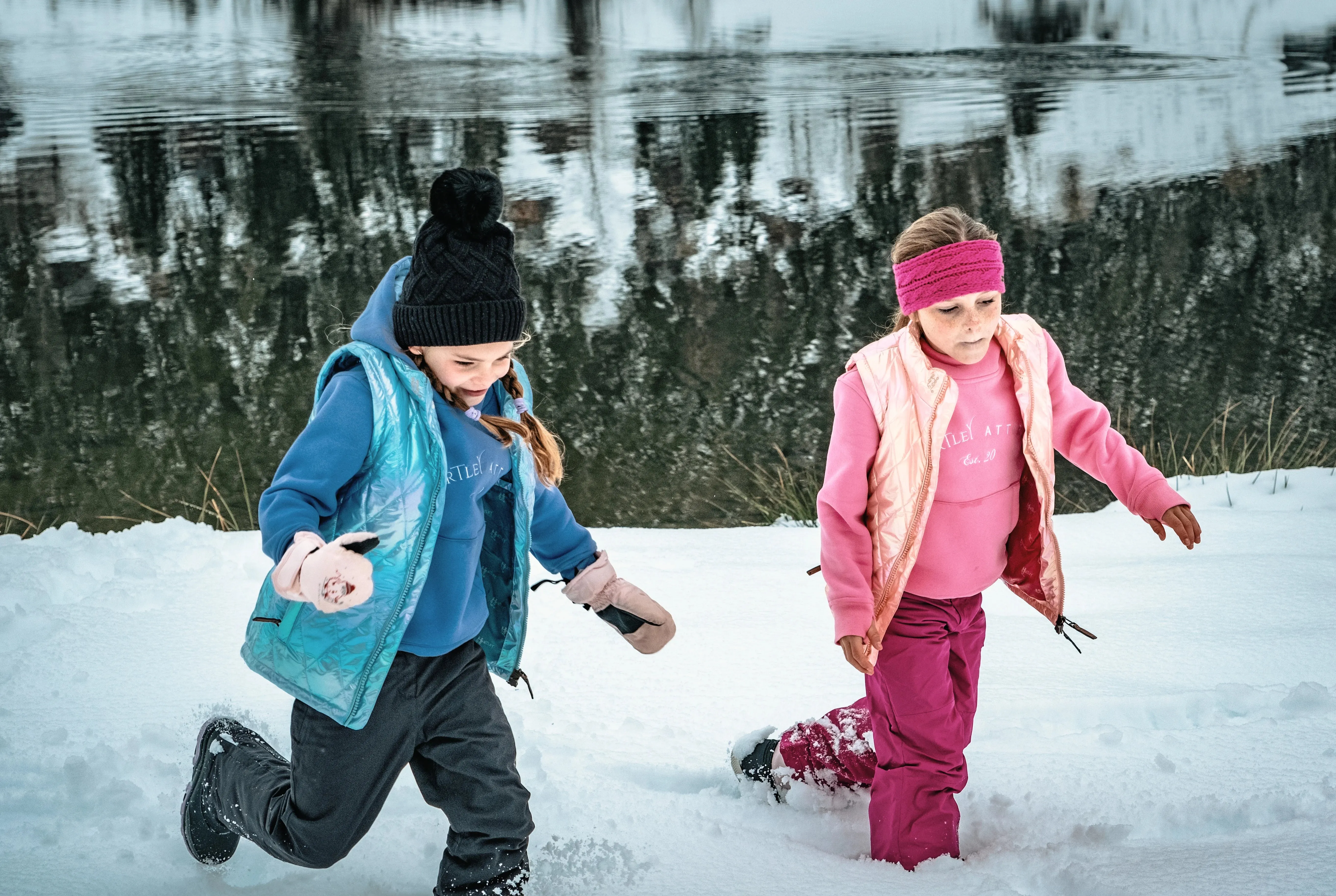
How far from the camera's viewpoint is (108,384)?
23.7 ft

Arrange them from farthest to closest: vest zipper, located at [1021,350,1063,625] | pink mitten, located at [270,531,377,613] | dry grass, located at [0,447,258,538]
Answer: dry grass, located at [0,447,258,538], vest zipper, located at [1021,350,1063,625], pink mitten, located at [270,531,377,613]

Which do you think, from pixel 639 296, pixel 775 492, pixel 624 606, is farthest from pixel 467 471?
pixel 639 296

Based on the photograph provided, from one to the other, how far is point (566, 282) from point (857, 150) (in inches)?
180

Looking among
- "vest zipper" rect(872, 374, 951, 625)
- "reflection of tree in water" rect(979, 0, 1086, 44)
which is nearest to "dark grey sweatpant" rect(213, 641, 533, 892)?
"vest zipper" rect(872, 374, 951, 625)

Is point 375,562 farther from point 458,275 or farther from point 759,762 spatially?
point 759,762

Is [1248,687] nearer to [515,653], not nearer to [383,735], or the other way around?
[515,653]

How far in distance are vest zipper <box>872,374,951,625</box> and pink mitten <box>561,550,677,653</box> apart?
34 centimetres

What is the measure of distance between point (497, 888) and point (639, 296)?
7.16 m

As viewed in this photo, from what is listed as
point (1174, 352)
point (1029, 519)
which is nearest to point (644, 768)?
point (1029, 519)

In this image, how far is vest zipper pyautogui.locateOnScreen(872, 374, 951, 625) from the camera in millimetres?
1677

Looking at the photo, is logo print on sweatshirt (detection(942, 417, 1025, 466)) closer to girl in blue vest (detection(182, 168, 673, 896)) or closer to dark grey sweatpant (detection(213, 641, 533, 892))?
girl in blue vest (detection(182, 168, 673, 896))

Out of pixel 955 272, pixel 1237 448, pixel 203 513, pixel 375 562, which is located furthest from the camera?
pixel 1237 448

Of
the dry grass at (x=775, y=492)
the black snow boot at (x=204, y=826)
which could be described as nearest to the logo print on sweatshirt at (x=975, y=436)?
the black snow boot at (x=204, y=826)

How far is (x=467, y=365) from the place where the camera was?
1.56 metres
